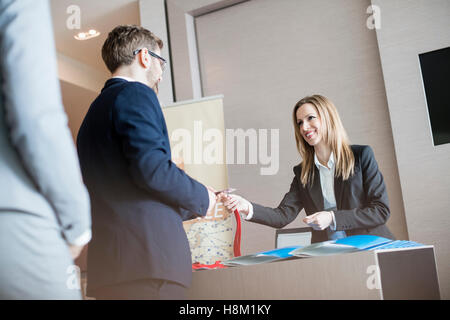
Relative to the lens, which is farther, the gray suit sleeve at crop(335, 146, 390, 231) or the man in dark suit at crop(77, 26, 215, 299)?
the gray suit sleeve at crop(335, 146, 390, 231)

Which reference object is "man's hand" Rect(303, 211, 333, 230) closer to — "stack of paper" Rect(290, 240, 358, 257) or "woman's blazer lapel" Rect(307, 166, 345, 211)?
"woman's blazer lapel" Rect(307, 166, 345, 211)

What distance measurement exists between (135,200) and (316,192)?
1.39 metres

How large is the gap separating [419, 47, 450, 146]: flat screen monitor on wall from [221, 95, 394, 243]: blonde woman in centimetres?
96

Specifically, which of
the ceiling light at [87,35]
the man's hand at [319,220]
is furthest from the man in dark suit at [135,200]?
the ceiling light at [87,35]

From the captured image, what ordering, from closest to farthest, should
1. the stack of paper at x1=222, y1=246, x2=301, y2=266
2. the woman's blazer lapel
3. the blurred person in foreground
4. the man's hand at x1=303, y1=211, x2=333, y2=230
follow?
the blurred person in foreground, the stack of paper at x1=222, y1=246, x2=301, y2=266, the man's hand at x1=303, y1=211, x2=333, y2=230, the woman's blazer lapel

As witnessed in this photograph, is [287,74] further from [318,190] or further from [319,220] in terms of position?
[319,220]

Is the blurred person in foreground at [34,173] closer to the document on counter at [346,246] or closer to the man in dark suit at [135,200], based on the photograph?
the man in dark suit at [135,200]

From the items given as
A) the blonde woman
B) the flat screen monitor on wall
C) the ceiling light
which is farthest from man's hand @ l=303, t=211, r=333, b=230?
the ceiling light

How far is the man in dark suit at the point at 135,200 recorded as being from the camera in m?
1.09

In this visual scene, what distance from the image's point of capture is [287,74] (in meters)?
3.59

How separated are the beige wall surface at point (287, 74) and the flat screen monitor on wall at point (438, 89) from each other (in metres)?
0.30

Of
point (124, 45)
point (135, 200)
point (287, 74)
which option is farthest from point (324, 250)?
point (287, 74)

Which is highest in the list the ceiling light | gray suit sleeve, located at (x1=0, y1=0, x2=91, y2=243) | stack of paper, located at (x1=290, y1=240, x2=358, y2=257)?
the ceiling light

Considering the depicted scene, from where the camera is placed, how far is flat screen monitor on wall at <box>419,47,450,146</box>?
118 inches
